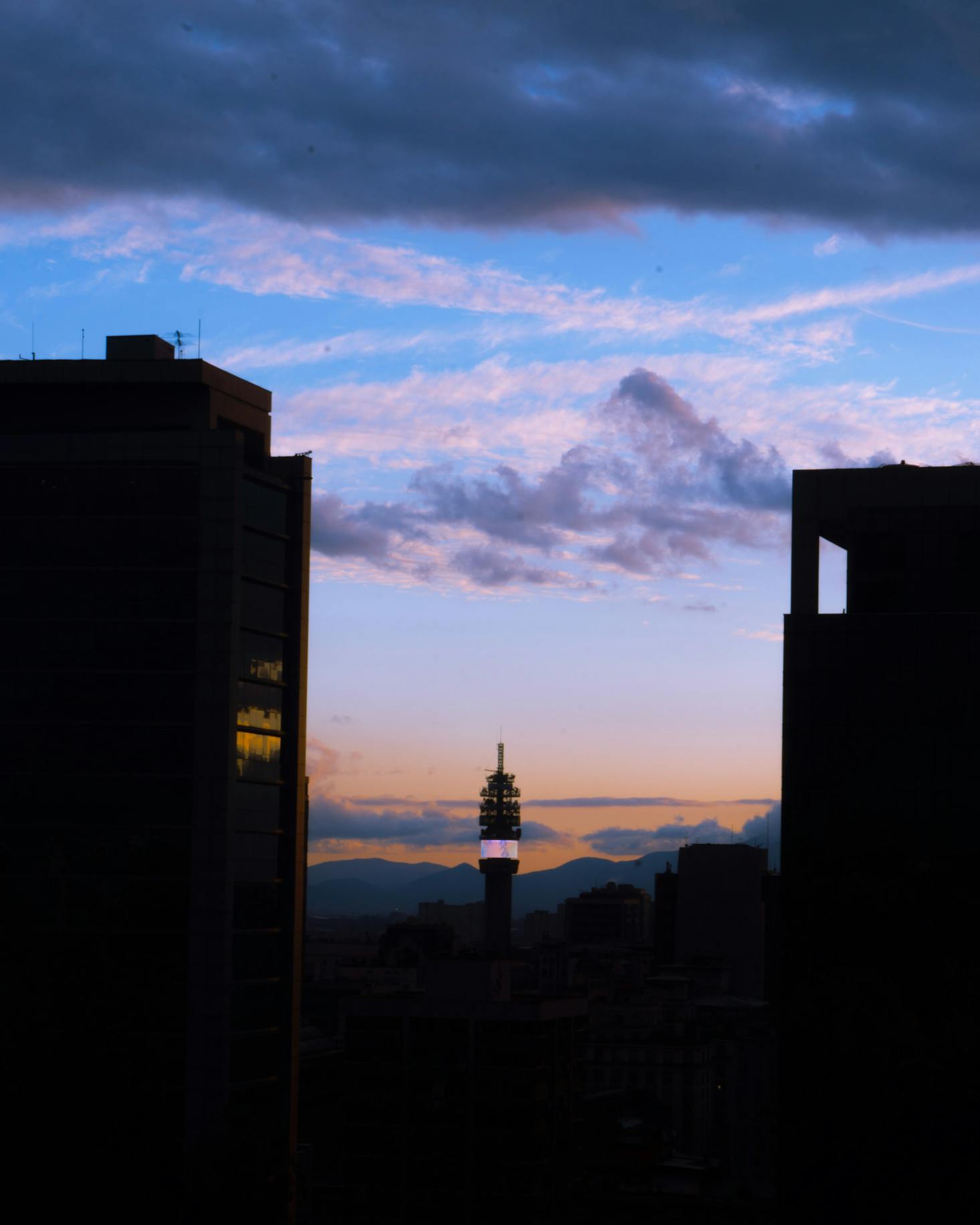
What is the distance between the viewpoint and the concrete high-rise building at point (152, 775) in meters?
120

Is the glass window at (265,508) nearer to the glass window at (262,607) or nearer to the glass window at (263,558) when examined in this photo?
the glass window at (263,558)

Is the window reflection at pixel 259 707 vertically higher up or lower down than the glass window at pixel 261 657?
lower down

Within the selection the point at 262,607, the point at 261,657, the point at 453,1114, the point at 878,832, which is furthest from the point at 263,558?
the point at 453,1114

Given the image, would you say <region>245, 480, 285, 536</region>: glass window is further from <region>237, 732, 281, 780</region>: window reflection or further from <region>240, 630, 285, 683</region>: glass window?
<region>237, 732, 281, 780</region>: window reflection

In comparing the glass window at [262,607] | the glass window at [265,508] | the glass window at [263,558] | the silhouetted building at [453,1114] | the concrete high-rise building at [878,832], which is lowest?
the silhouetted building at [453,1114]

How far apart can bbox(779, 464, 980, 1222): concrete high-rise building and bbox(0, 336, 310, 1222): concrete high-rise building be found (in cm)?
3579

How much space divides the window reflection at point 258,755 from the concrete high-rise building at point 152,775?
0.63ft

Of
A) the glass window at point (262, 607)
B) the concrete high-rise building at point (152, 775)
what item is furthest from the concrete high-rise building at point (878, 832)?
the glass window at point (262, 607)

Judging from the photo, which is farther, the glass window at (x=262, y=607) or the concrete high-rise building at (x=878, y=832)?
the glass window at (x=262, y=607)

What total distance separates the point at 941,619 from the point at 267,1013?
173 ft

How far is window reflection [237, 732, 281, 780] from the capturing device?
126438 millimetres

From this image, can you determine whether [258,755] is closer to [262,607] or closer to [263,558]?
[262,607]

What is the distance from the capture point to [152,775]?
4909 inches

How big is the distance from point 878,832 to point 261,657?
45020 mm
